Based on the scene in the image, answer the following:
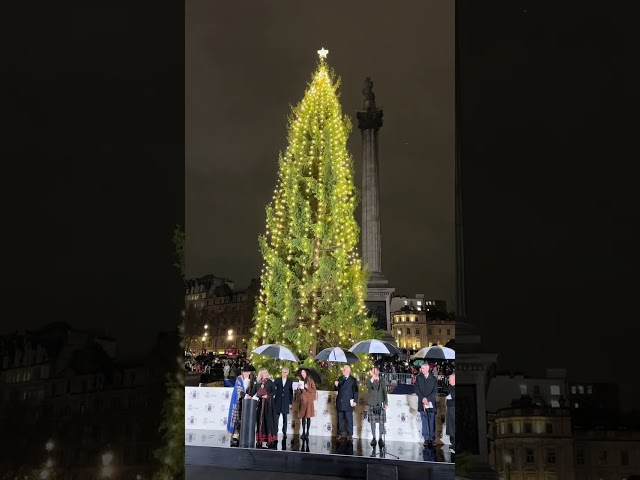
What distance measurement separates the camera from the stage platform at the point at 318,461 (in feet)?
28.3

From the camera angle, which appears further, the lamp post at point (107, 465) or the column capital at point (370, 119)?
the column capital at point (370, 119)

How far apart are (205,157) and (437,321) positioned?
48.2 m

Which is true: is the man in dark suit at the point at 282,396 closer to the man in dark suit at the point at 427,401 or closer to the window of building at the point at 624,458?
the man in dark suit at the point at 427,401

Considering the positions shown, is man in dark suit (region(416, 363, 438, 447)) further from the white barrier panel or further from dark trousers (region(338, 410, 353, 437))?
dark trousers (region(338, 410, 353, 437))

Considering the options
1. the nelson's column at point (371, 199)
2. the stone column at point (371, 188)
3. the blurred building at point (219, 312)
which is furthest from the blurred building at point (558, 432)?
the blurred building at point (219, 312)

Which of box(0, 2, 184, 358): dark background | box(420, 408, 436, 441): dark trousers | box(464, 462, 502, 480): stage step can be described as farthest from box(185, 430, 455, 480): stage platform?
box(0, 2, 184, 358): dark background

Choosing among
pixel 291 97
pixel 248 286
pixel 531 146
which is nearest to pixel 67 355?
pixel 531 146

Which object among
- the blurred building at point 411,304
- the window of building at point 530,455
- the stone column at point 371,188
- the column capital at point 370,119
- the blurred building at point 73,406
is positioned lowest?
the window of building at point 530,455

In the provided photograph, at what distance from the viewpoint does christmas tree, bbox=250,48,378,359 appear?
553 inches

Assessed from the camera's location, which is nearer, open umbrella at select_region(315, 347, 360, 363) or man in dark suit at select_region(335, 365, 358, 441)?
man in dark suit at select_region(335, 365, 358, 441)

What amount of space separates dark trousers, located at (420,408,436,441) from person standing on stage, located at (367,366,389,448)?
0.68 metres

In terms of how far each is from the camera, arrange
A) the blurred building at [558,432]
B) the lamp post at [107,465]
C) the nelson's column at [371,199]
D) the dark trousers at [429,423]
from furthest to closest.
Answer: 1. the nelson's column at [371,199]
2. the dark trousers at [429,423]
3. the blurred building at [558,432]
4. the lamp post at [107,465]

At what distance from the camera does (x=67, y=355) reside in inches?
67.6

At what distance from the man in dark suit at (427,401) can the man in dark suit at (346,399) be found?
112 centimetres
